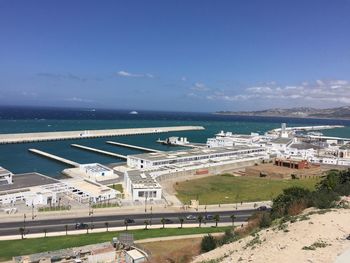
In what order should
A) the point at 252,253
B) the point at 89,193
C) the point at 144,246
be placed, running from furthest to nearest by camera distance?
the point at 89,193
the point at 144,246
the point at 252,253

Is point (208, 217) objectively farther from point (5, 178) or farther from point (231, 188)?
point (5, 178)

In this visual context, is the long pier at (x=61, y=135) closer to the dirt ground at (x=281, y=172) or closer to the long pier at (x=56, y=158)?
the long pier at (x=56, y=158)

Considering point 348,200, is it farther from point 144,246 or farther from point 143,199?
point 143,199

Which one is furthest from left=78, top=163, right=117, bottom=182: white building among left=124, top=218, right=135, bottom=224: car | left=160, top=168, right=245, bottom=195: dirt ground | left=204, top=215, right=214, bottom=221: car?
left=204, top=215, right=214, bottom=221: car

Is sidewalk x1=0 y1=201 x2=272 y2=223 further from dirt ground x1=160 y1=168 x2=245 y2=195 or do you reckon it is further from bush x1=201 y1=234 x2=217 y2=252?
bush x1=201 y1=234 x2=217 y2=252

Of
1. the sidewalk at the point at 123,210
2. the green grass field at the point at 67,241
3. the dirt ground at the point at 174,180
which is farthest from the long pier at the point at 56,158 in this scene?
the green grass field at the point at 67,241

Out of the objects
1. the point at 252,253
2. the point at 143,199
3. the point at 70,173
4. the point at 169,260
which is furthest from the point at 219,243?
the point at 70,173
